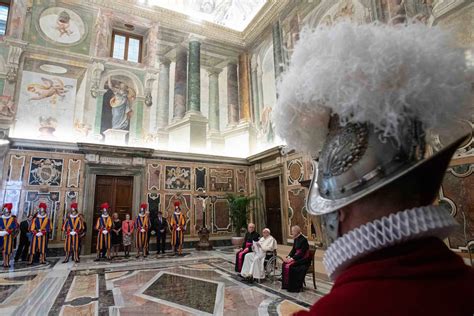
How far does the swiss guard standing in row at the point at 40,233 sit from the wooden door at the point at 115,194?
1.58 meters

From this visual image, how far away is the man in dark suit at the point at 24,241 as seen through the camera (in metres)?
8.02

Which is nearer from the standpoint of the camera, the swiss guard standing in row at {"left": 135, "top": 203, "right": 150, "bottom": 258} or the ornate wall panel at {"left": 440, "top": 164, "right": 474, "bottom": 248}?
the ornate wall panel at {"left": 440, "top": 164, "right": 474, "bottom": 248}

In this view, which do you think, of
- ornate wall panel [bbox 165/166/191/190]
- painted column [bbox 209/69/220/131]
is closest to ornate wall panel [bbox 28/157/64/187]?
ornate wall panel [bbox 165/166/191/190]

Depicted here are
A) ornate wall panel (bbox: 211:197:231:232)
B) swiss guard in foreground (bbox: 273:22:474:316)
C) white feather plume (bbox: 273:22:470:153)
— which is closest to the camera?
swiss guard in foreground (bbox: 273:22:474:316)

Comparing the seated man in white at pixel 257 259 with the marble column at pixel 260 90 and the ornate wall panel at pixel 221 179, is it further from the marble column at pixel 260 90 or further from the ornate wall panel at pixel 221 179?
the marble column at pixel 260 90

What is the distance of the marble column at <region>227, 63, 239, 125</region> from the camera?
13156mm

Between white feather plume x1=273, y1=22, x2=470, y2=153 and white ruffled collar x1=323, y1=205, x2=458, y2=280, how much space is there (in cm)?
20

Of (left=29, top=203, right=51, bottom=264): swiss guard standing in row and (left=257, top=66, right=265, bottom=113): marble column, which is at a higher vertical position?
(left=257, top=66, right=265, bottom=113): marble column

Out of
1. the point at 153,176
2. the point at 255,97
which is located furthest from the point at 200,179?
the point at 255,97

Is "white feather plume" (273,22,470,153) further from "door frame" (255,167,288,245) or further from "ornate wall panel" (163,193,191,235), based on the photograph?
"ornate wall panel" (163,193,191,235)

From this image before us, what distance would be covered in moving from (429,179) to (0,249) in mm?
10071

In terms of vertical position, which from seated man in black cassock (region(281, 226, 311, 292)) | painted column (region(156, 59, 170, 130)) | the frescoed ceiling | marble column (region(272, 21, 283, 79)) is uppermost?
the frescoed ceiling

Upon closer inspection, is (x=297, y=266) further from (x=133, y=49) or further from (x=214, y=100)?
(x=133, y=49)

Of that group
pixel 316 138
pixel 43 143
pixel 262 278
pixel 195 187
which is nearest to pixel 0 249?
pixel 43 143
